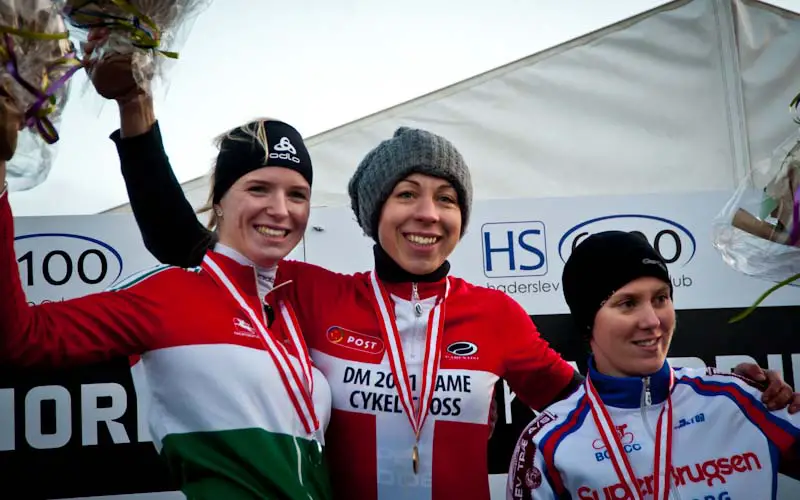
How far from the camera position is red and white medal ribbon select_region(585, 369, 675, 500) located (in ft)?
6.04

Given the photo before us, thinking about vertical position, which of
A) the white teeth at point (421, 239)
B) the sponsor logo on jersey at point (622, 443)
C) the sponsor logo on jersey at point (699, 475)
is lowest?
the sponsor logo on jersey at point (699, 475)

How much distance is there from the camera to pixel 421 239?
2018 millimetres

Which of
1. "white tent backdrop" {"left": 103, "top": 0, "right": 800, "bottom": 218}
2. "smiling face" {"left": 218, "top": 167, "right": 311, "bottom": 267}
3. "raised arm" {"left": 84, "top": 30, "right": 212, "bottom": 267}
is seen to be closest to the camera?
"raised arm" {"left": 84, "top": 30, "right": 212, "bottom": 267}

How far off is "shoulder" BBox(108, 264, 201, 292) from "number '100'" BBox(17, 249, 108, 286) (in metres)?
1.04

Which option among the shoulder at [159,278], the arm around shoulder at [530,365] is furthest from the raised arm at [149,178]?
the arm around shoulder at [530,365]

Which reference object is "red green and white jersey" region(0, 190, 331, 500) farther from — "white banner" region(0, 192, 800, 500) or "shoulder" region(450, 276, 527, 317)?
"white banner" region(0, 192, 800, 500)

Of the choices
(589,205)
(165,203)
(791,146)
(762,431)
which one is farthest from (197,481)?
(589,205)

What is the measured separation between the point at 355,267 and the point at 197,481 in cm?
132

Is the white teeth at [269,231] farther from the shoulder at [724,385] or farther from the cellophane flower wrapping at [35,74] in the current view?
the shoulder at [724,385]

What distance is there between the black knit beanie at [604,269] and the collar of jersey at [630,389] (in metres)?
0.17

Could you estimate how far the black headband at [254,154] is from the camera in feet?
6.23

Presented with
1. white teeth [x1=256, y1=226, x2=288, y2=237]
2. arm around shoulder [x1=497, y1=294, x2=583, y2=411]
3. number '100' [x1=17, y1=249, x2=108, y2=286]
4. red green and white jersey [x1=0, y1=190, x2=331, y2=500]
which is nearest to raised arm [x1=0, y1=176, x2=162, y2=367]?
red green and white jersey [x1=0, y1=190, x2=331, y2=500]

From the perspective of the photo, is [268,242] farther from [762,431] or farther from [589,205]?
[589,205]

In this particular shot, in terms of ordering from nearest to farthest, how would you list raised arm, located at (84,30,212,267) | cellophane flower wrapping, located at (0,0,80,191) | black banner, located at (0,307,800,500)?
1. cellophane flower wrapping, located at (0,0,80,191)
2. raised arm, located at (84,30,212,267)
3. black banner, located at (0,307,800,500)
